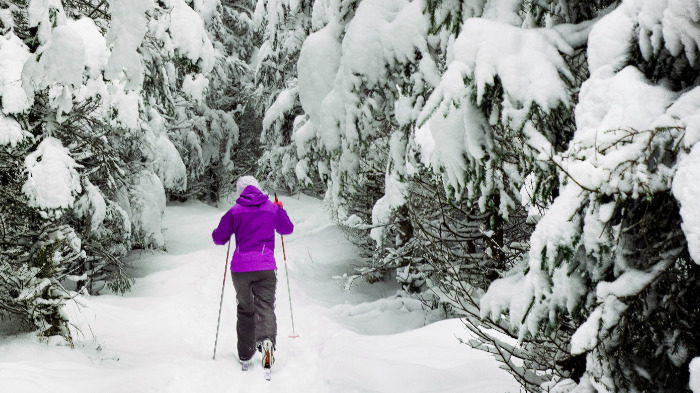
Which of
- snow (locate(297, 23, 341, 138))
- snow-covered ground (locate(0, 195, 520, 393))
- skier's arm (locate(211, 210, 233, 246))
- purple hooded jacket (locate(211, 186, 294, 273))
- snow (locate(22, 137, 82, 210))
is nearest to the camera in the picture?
snow (locate(297, 23, 341, 138))

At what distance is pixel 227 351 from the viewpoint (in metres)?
7.13

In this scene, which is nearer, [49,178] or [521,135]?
[521,135]

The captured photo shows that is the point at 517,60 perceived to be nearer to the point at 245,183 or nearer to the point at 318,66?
the point at 318,66

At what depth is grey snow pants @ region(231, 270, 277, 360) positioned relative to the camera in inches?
253

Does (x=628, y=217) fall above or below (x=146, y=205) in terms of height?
above

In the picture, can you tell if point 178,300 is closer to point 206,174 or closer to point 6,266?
point 6,266

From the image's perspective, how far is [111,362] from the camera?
5.96 m

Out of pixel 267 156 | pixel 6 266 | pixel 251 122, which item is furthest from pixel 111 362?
pixel 251 122

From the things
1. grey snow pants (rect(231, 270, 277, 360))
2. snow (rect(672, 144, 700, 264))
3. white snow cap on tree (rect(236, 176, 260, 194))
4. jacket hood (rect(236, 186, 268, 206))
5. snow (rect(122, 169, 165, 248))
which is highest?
snow (rect(672, 144, 700, 264))

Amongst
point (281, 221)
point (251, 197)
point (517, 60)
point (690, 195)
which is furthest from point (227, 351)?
point (690, 195)

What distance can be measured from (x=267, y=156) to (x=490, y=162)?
17.0m

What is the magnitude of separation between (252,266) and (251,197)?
804 millimetres

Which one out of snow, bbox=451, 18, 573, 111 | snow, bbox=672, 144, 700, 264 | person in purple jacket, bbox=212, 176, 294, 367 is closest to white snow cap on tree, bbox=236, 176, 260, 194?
person in purple jacket, bbox=212, 176, 294, 367

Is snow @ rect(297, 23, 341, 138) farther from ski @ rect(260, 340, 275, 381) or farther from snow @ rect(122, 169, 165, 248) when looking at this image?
snow @ rect(122, 169, 165, 248)
